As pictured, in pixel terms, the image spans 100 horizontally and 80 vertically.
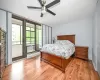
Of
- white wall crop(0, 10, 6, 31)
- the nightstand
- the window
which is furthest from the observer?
the window

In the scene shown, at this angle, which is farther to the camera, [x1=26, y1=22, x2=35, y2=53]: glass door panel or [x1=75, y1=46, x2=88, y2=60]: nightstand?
[x1=26, y1=22, x2=35, y2=53]: glass door panel

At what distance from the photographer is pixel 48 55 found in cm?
325

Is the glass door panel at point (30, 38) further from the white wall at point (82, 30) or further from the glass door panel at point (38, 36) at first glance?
the white wall at point (82, 30)

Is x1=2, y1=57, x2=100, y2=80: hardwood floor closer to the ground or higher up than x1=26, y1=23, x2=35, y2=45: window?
closer to the ground

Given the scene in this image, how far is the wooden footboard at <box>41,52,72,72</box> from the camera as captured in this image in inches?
98.0

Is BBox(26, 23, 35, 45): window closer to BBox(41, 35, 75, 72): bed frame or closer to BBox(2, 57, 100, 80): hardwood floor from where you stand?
BBox(41, 35, 75, 72): bed frame

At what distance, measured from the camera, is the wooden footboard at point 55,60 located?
8.16 feet

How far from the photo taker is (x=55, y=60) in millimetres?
2842

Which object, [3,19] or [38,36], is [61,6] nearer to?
[3,19]

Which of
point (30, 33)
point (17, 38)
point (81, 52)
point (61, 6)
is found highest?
point (61, 6)

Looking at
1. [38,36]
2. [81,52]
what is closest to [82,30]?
[81,52]

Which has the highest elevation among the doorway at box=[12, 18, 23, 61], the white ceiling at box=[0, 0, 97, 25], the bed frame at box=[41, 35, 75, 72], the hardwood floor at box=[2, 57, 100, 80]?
the white ceiling at box=[0, 0, 97, 25]

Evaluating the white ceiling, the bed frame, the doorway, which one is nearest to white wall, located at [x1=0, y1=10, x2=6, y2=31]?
the white ceiling

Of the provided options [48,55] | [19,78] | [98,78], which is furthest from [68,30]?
[19,78]
